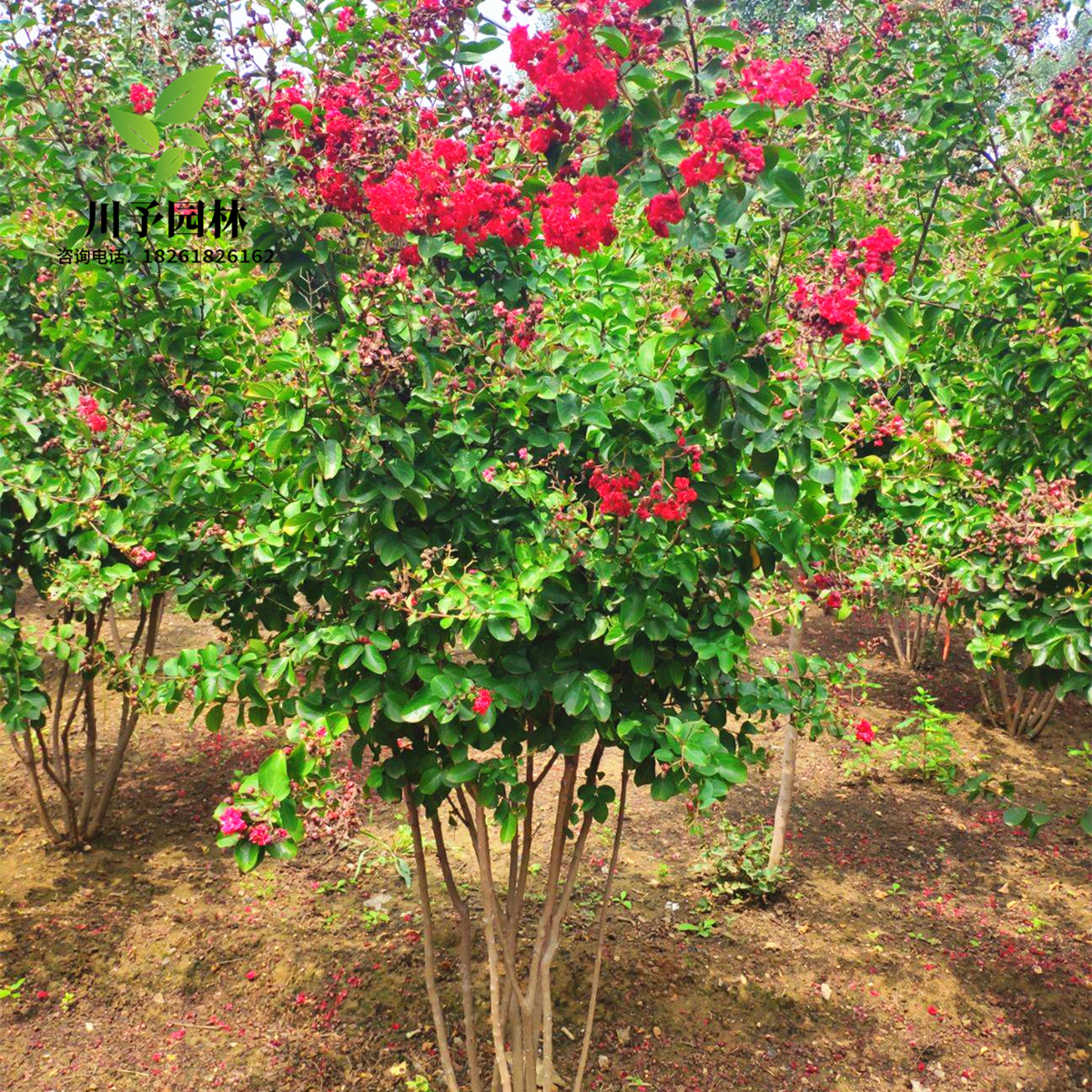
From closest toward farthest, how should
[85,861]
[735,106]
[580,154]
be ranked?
[735,106]
[580,154]
[85,861]

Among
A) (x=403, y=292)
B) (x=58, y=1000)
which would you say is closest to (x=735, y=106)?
(x=403, y=292)

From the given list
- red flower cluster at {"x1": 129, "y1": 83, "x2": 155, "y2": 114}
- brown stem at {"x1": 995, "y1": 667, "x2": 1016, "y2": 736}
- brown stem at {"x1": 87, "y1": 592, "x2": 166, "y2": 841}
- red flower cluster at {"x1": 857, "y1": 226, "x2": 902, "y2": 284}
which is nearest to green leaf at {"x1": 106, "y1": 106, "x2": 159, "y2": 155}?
red flower cluster at {"x1": 857, "y1": 226, "x2": 902, "y2": 284}

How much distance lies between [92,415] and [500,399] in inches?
46.4

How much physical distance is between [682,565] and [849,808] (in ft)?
11.6

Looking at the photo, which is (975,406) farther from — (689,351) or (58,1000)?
(58,1000)

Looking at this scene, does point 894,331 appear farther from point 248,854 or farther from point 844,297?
Result: point 248,854

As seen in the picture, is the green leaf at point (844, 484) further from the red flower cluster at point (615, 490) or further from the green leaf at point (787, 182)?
the green leaf at point (787, 182)

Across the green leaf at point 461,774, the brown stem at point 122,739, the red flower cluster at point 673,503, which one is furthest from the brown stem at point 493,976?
the brown stem at point 122,739

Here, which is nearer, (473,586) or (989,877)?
(473,586)

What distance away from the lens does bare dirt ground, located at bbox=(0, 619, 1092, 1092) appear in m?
2.95

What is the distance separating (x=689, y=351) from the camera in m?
1.82

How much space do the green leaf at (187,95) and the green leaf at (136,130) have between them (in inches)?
0.7

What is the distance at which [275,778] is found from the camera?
179cm

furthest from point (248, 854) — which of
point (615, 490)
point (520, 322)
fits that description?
point (520, 322)
